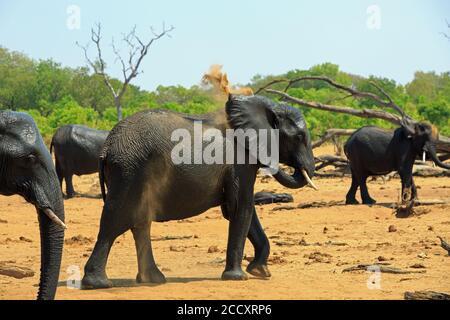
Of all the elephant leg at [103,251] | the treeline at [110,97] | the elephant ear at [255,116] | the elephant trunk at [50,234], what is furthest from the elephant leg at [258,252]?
the treeline at [110,97]

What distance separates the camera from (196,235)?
1304 centimetres

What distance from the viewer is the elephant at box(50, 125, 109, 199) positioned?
758 inches

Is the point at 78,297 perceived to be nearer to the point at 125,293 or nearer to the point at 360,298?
the point at 125,293

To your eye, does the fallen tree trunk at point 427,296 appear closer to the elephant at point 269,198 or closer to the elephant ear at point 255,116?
the elephant ear at point 255,116

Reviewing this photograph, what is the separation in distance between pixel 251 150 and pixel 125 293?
1.98 meters

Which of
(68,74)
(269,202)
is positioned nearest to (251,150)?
(269,202)

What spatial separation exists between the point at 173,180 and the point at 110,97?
4329cm

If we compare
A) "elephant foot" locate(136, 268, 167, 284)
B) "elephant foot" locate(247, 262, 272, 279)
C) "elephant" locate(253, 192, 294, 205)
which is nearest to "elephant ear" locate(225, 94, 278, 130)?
"elephant foot" locate(247, 262, 272, 279)

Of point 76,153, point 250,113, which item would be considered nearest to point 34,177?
point 250,113

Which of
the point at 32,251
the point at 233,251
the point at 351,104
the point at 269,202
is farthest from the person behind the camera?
the point at 351,104

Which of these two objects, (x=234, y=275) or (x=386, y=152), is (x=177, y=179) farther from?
(x=386, y=152)

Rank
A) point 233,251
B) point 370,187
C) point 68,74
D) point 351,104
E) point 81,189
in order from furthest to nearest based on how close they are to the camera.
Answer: point 68,74, point 351,104, point 81,189, point 370,187, point 233,251

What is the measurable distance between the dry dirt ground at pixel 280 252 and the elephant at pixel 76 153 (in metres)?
1.25

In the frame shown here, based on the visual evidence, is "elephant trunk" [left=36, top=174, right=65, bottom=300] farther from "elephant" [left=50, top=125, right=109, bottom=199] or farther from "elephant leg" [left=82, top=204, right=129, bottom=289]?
"elephant" [left=50, top=125, right=109, bottom=199]
